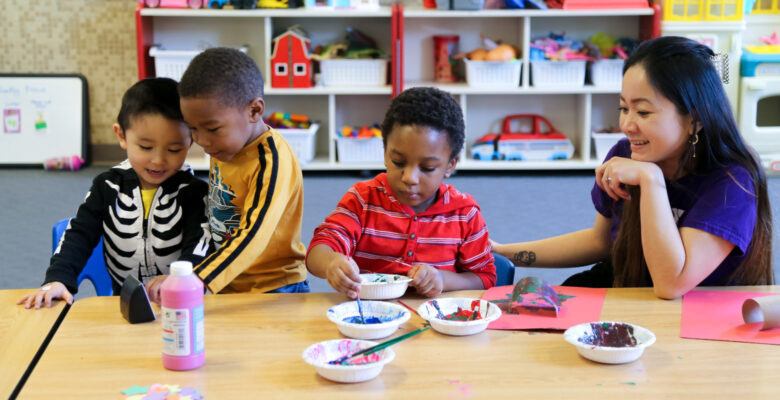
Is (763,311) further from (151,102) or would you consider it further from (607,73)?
(607,73)

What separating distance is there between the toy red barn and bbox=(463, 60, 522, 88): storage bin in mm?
914

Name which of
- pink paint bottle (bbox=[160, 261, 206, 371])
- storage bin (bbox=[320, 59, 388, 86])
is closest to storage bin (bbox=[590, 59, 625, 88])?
storage bin (bbox=[320, 59, 388, 86])

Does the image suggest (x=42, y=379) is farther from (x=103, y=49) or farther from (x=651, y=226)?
(x=103, y=49)

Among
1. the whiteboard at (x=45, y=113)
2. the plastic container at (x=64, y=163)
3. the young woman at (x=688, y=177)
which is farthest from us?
the whiteboard at (x=45, y=113)

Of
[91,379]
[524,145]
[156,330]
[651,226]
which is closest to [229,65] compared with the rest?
[156,330]

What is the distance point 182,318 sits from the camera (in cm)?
104

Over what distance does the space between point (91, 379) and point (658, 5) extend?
413cm

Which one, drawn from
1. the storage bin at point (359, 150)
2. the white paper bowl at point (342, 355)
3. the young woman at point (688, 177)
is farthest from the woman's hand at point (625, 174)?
the storage bin at point (359, 150)

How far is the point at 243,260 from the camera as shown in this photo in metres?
1.39

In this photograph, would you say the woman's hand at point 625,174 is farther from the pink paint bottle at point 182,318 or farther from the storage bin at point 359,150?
the storage bin at point 359,150

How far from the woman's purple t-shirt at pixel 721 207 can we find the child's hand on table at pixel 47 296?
108 centimetres

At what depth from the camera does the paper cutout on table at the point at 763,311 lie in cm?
120

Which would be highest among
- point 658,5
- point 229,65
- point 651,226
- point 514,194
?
point 658,5

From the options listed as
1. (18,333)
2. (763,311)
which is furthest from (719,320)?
(18,333)
